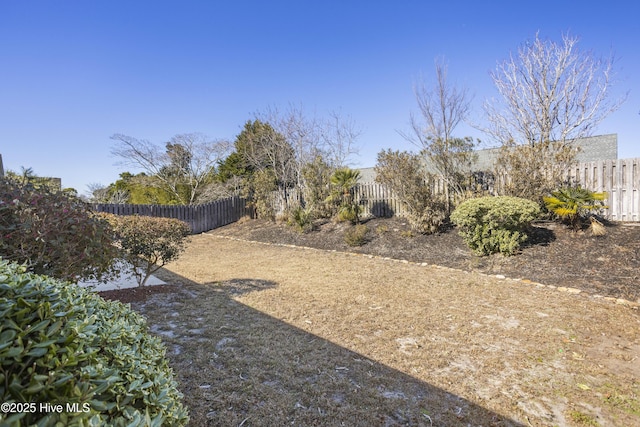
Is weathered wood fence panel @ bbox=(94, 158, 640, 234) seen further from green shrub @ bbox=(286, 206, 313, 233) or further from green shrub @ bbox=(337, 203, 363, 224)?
green shrub @ bbox=(286, 206, 313, 233)

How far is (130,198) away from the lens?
58.1 feet

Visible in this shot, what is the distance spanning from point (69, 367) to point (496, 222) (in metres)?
6.95

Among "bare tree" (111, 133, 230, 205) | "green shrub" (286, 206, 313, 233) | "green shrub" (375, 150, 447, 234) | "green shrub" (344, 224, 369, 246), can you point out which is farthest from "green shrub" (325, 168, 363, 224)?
"bare tree" (111, 133, 230, 205)

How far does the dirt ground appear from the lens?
213 cm

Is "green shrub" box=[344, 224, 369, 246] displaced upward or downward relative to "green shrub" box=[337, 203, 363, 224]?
downward

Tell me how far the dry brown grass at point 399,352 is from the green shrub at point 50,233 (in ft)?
3.49

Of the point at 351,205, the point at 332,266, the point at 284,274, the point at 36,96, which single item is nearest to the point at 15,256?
the point at 284,274

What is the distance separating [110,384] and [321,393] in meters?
1.74

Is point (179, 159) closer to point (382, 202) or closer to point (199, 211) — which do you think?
point (199, 211)

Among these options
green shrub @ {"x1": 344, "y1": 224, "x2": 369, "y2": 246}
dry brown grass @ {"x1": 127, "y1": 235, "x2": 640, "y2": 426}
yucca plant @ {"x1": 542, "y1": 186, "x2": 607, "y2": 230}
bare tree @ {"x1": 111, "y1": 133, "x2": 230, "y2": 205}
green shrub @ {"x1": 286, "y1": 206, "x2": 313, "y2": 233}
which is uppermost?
bare tree @ {"x1": 111, "y1": 133, "x2": 230, "y2": 205}

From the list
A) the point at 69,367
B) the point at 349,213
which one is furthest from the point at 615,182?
the point at 69,367

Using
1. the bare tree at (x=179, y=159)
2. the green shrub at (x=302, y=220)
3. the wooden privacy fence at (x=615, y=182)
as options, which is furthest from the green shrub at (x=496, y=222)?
the bare tree at (x=179, y=159)

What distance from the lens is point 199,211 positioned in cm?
1386

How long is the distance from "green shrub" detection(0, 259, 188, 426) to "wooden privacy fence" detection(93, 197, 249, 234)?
12465 millimetres
